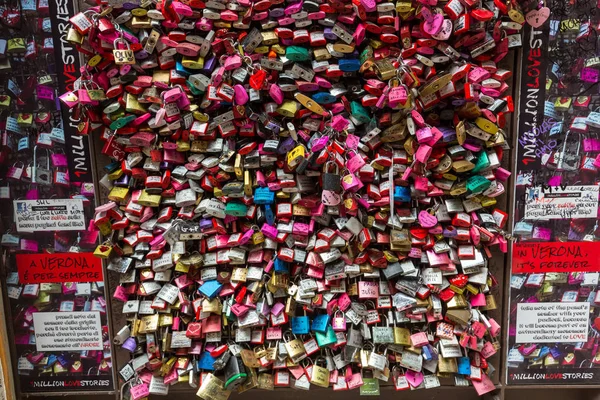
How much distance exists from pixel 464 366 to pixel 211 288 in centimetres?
95

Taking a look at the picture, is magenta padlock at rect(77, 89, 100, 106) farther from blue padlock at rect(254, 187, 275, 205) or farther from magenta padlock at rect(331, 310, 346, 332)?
magenta padlock at rect(331, 310, 346, 332)

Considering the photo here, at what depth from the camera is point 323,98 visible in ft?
4.36

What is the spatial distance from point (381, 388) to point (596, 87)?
4.41 feet

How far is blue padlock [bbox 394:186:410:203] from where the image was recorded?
4.52 ft

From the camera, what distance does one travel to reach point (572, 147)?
147 centimetres

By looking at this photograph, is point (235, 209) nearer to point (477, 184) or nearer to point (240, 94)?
point (240, 94)

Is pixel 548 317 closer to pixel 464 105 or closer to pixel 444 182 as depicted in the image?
pixel 444 182

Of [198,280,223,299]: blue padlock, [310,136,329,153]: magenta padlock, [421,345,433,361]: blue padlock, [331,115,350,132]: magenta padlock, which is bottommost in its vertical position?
[421,345,433,361]: blue padlock

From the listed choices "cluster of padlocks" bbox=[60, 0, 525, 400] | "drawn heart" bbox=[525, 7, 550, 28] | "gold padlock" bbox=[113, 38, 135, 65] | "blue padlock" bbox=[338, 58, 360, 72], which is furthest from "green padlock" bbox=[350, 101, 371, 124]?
"gold padlock" bbox=[113, 38, 135, 65]

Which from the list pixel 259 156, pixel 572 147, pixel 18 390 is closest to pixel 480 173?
pixel 572 147

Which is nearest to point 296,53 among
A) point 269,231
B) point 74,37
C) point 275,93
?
point 275,93

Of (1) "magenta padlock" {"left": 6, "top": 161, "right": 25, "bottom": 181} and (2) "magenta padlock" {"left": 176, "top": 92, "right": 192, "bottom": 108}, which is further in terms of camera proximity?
(1) "magenta padlock" {"left": 6, "top": 161, "right": 25, "bottom": 181}

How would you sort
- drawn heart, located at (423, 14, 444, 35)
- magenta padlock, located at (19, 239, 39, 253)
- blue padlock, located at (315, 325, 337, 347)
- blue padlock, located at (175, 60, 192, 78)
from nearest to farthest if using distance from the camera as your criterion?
drawn heart, located at (423, 14, 444, 35), blue padlock, located at (175, 60, 192, 78), blue padlock, located at (315, 325, 337, 347), magenta padlock, located at (19, 239, 39, 253)

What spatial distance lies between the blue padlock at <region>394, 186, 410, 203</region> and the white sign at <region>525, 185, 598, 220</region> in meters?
0.47
